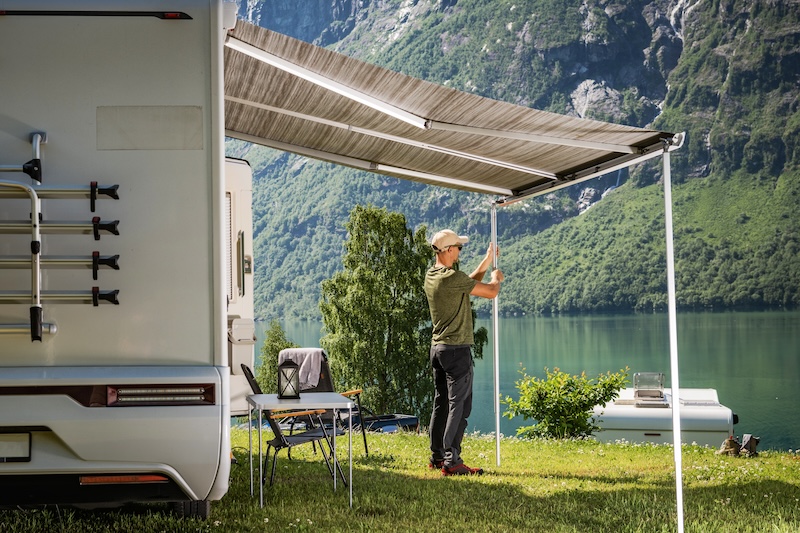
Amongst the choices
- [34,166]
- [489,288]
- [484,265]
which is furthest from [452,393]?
[34,166]

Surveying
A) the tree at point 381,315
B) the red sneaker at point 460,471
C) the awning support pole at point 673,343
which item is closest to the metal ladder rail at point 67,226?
the awning support pole at point 673,343

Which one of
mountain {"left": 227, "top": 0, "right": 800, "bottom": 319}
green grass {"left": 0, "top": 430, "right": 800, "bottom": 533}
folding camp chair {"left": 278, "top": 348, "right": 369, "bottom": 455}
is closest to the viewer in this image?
green grass {"left": 0, "top": 430, "right": 800, "bottom": 533}

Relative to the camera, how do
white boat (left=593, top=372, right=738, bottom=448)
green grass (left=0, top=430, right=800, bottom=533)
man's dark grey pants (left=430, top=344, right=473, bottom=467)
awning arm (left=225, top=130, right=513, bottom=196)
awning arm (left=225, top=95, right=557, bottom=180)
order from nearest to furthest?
green grass (left=0, top=430, right=800, bottom=533) → awning arm (left=225, top=95, right=557, bottom=180) → man's dark grey pants (left=430, top=344, right=473, bottom=467) → awning arm (left=225, top=130, right=513, bottom=196) → white boat (left=593, top=372, right=738, bottom=448)

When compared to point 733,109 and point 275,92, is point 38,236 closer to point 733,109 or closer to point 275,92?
point 275,92

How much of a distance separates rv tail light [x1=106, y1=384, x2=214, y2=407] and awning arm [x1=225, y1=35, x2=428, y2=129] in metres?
1.52

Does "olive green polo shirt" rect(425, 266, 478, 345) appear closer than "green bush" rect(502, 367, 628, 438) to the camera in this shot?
Yes

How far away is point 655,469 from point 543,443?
179 centimetres

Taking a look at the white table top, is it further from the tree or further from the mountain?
the mountain

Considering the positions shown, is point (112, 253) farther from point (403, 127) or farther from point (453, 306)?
point (453, 306)

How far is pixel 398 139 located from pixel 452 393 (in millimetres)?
1545

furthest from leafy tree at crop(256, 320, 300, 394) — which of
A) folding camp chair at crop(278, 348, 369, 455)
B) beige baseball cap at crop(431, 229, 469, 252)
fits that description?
beige baseball cap at crop(431, 229, 469, 252)

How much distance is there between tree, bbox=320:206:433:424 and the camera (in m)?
21.0

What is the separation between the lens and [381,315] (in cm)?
2162

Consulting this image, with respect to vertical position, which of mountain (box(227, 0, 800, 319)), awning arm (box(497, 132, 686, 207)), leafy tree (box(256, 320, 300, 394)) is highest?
mountain (box(227, 0, 800, 319))
